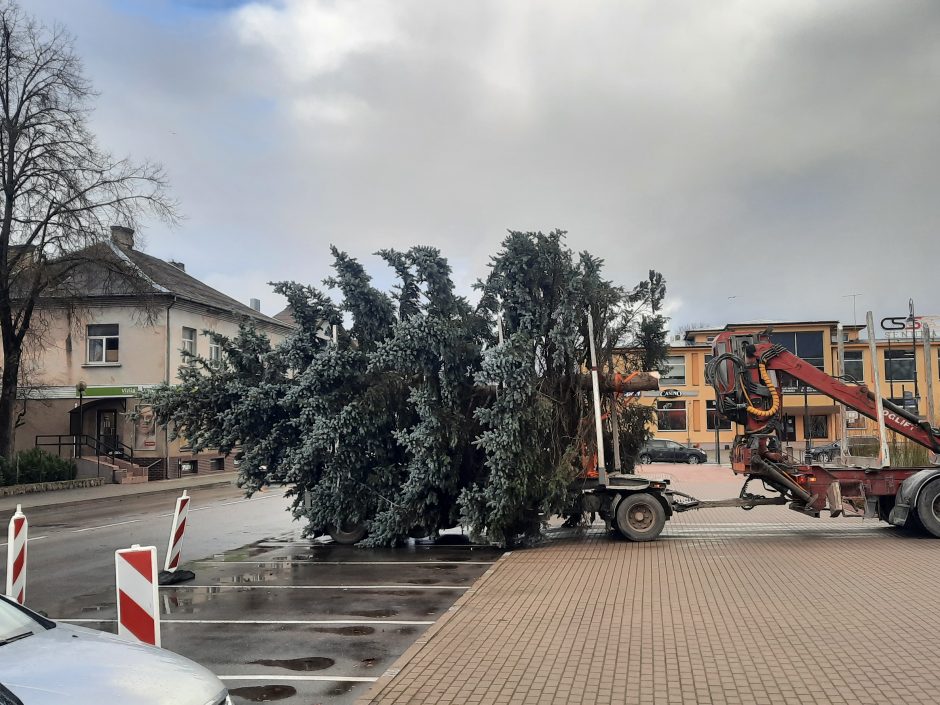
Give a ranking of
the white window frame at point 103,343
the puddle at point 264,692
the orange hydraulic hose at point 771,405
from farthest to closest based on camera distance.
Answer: the white window frame at point 103,343, the orange hydraulic hose at point 771,405, the puddle at point 264,692

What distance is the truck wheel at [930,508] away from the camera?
12945 millimetres

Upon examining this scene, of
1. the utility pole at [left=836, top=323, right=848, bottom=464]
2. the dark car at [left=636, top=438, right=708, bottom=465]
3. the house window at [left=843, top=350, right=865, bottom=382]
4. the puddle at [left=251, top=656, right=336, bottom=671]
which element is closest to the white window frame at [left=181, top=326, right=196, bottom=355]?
the dark car at [left=636, top=438, right=708, bottom=465]

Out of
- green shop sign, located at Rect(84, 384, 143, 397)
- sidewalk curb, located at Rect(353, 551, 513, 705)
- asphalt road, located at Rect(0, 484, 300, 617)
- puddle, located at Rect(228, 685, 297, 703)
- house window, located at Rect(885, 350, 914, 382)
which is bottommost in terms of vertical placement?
asphalt road, located at Rect(0, 484, 300, 617)

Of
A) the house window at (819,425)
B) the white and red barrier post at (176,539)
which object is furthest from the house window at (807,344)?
the white and red barrier post at (176,539)

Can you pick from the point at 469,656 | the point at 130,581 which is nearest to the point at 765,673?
the point at 469,656

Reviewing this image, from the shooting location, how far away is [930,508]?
13008 mm

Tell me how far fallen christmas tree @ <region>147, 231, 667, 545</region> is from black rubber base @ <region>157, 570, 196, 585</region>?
2.59m

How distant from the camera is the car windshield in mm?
4469

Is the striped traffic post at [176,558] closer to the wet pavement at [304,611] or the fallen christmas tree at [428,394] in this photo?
the wet pavement at [304,611]

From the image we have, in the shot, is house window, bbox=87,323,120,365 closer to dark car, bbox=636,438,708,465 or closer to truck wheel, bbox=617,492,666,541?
dark car, bbox=636,438,708,465

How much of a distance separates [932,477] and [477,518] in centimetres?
745

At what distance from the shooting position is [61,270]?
27031 millimetres

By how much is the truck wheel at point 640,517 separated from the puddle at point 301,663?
7.28 meters

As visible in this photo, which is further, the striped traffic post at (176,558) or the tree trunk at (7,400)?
the tree trunk at (7,400)
